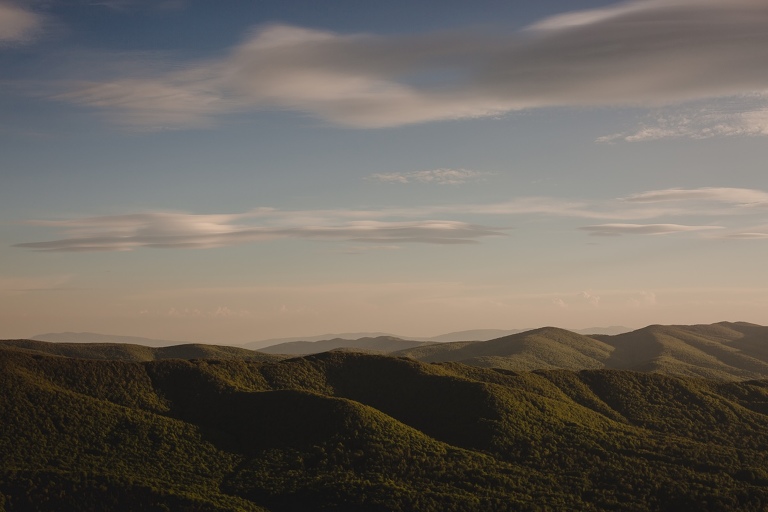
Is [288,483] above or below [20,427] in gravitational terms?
below

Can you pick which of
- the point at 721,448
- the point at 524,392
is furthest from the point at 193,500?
the point at 721,448

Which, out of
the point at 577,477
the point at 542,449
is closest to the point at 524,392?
the point at 542,449

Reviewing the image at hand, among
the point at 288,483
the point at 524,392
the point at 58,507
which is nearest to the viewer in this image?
the point at 58,507

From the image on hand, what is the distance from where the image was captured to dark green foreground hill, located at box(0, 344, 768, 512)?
96.8 meters

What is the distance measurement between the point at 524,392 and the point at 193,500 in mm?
80351

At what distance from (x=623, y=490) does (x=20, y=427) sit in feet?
322

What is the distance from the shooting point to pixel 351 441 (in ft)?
379

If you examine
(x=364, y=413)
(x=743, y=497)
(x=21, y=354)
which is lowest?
(x=743, y=497)

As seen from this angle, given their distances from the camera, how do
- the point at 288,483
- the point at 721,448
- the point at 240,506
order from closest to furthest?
the point at 240,506
the point at 288,483
the point at 721,448

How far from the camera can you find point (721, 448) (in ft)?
426

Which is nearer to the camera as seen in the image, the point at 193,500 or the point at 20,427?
the point at 193,500

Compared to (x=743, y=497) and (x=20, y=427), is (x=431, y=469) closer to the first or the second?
(x=743, y=497)

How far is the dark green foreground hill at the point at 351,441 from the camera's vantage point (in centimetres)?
9681

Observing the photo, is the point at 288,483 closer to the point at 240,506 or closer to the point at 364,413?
the point at 240,506
